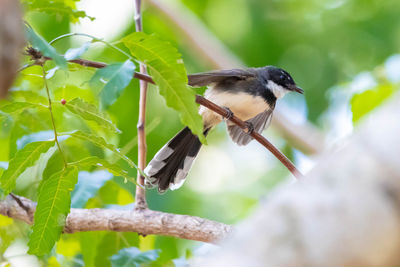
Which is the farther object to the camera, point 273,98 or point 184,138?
point 273,98

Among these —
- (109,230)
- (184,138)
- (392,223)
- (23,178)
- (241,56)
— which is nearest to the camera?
(392,223)

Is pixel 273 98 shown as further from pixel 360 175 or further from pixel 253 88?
pixel 360 175

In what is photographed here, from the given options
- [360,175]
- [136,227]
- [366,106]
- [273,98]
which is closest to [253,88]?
[273,98]

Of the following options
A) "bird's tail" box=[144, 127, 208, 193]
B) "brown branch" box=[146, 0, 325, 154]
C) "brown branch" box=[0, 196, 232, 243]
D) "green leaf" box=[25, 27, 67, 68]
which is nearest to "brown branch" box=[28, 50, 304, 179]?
"green leaf" box=[25, 27, 67, 68]

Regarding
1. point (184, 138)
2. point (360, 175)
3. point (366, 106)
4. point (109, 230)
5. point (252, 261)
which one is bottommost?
point (184, 138)

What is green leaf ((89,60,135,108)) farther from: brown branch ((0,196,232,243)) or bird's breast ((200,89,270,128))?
bird's breast ((200,89,270,128))

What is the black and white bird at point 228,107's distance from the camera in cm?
512

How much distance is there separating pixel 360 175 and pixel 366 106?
8.25ft

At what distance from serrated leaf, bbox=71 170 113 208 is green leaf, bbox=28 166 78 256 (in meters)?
0.51

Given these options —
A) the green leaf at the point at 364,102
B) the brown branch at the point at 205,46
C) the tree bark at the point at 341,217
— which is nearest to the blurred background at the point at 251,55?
the brown branch at the point at 205,46

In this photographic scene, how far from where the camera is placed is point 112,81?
234 cm

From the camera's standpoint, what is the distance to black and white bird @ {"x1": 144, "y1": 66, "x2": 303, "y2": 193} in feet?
16.8

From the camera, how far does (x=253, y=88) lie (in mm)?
6008

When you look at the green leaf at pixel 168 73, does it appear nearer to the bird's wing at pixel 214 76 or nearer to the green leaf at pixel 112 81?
the green leaf at pixel 112 81
